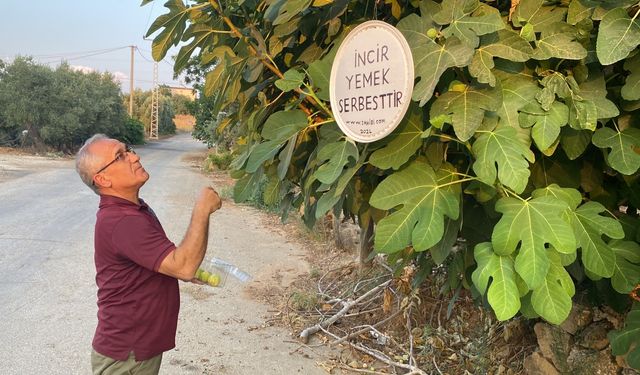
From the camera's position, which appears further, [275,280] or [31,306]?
[275,280]

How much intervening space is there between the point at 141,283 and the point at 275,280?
4323mm

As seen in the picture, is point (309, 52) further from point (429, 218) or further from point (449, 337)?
point (449, 337)

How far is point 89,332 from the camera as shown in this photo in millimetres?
4766

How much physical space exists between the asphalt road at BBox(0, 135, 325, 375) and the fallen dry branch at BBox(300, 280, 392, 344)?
0.52 feet

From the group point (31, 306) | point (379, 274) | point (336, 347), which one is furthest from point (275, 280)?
Result: point (31, 306)

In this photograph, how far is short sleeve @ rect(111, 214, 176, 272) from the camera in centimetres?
228

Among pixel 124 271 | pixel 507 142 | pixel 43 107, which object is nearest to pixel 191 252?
pixel 124 271

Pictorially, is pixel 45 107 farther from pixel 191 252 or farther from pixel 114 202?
pixel 191 252

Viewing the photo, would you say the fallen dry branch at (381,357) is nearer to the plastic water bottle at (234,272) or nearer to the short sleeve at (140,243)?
the plastic water bottle at (234,272)

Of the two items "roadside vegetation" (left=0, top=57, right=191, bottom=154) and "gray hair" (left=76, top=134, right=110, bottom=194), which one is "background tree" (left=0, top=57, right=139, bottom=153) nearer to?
"roadside vegetation" (left=0, top=57, right=191, bottom=154)

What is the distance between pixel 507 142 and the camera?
4.77ft

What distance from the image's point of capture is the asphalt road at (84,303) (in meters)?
4.31

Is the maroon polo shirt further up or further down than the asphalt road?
further up

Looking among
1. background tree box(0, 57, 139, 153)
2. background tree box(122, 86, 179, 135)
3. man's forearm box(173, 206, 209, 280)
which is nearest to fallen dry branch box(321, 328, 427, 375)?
man's forearm box(173, 206, 209, 280)
